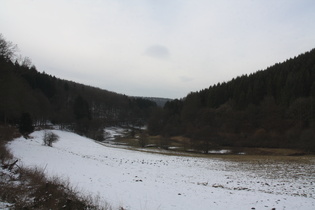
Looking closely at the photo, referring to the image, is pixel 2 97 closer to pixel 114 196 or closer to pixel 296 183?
pixel 114 196

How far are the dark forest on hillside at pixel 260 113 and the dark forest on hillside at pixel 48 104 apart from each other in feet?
106

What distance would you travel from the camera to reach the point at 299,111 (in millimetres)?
62500

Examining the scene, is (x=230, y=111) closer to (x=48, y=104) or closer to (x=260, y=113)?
(x=260, y=113)

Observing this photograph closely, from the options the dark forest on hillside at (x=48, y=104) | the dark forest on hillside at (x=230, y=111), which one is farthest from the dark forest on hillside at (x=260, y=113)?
the dark forest on hillside at (x=48, y=104)

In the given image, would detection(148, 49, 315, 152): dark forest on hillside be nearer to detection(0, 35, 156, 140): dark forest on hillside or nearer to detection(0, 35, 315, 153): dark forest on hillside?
detection(0, 35, 315, 153): dark forest on hillside

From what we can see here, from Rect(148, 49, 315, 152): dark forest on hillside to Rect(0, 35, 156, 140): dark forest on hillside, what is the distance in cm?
3216

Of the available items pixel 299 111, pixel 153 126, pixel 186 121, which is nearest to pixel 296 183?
pixel 299 111

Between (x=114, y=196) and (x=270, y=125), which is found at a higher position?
(x=270, y=125)

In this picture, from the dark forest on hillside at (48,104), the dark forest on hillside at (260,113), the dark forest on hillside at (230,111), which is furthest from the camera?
the dark forest on hillside at (260,113)

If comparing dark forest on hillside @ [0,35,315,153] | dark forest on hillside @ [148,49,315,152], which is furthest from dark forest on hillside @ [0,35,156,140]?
dark forest on hillside @ [148,49,315,152]

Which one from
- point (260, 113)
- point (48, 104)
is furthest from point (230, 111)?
point (48, 104)

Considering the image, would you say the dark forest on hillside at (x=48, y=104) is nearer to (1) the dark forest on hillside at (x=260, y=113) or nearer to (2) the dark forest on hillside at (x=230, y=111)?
(2) the dark forest on hillside at (x=230, y=111)

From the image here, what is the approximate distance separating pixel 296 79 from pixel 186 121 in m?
40.5

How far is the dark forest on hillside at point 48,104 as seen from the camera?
34894mm
